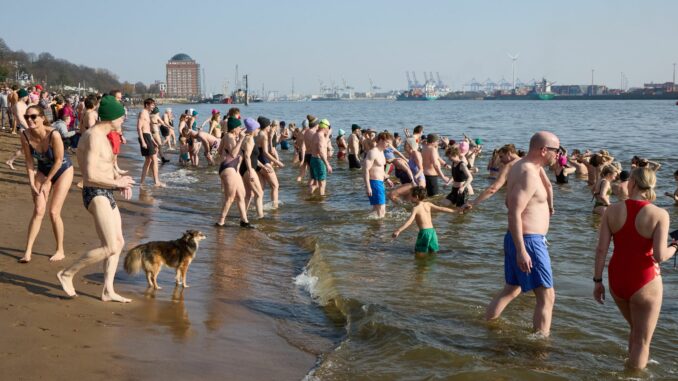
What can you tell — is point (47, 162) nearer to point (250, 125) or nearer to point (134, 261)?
point (134, 261)

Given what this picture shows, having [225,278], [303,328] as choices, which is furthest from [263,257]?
[303,328]

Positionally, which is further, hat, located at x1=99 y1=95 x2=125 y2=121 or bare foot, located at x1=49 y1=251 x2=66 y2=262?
bare foot, located at x1=49 y1=251 x2=66 y2=262

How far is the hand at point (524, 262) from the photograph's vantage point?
5.30 metres

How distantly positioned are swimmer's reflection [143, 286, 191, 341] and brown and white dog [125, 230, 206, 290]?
8.3 inches

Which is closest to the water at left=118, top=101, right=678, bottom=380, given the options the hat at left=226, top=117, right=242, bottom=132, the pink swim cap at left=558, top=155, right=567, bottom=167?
the hat at left=226, top=117, right=242, bottom=132

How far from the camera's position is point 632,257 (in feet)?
15.6

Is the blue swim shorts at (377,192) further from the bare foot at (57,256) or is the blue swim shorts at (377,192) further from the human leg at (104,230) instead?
the human leg at (104,230)

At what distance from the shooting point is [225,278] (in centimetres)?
775

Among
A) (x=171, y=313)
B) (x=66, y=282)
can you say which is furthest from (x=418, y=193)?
(x=66, y=282)

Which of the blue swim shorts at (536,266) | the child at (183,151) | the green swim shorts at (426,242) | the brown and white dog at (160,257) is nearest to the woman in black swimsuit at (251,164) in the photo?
the green swim shorts at (426,242)

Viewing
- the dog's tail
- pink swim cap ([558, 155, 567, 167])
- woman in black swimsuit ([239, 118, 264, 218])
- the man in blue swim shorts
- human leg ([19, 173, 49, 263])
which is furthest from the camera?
pink swim cap ([558, 155, 567, 167])

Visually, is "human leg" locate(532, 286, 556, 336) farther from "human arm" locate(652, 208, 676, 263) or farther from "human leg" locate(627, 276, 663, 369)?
"human arm" locate(652, 208, 676, 263)

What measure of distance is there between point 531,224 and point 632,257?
900mm

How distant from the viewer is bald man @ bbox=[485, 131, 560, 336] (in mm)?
5320
